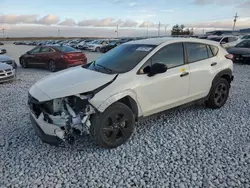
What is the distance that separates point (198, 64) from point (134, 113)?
182cm

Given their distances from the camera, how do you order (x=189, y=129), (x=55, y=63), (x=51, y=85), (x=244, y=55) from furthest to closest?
(x=244, y=55)
(x=55, y=63)
(x=189, y=129)
(x=51, y=85)

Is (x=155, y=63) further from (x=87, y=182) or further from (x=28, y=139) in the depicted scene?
(x=28, y=139)

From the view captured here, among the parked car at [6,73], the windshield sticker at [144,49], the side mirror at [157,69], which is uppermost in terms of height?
the windshield sticker at [144,49]

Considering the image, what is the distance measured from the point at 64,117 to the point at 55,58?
9.14m

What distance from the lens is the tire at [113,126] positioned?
3.32 m

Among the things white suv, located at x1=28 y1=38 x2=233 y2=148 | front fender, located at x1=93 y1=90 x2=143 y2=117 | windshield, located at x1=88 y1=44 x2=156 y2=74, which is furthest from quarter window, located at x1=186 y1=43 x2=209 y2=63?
front fender, located at x1=93 y1=90 x2=143 y2=117

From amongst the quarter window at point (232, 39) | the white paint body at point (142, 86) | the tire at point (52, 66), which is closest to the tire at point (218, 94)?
the white paint body at point (142, 86)

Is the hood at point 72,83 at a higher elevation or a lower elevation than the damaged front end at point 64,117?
higher

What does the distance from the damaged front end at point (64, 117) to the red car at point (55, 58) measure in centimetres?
860

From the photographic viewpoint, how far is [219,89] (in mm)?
5207

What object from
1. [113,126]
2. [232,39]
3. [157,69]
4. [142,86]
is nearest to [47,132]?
[113,126]

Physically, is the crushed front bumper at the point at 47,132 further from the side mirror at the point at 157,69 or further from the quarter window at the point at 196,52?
the quarter window at the point at 196,52

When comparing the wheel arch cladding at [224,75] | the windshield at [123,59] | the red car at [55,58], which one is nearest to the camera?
the windshield at [123,59]

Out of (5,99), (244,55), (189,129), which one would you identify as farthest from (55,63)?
(244,55)
